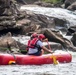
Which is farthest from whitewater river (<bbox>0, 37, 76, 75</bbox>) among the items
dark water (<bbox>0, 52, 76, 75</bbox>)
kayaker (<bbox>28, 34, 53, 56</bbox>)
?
kayaker (<bbox>28, 34, 53, 56</bbox>)

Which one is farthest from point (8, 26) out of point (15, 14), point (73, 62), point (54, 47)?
point (73, 62)

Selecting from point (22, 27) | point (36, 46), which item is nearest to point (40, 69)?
point (36, 46)

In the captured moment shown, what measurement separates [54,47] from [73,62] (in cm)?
299

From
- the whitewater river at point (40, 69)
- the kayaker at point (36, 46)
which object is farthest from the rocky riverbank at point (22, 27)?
the whitewater river at point (40, 69)

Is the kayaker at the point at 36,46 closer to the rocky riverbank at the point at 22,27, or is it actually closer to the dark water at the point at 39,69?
the dark water at the point at 39,69

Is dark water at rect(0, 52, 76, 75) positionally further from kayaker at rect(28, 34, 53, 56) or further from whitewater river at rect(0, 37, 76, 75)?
kayaker at rect(28, 34, 53, 56)

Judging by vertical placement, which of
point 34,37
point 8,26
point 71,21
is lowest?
point 71,21

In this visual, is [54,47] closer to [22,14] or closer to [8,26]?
[8,26]

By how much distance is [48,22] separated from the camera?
2545cm

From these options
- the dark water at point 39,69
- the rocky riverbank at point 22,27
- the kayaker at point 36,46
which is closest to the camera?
the dark water at point 39,69

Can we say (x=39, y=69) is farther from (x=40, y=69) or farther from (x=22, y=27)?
(x=22, y=27)

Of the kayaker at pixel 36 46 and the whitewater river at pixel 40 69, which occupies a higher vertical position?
the kayaker at pixel 36 46

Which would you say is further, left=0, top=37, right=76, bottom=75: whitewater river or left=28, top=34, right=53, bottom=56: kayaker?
left=28, top=34, right=53, bottom=56: kayaker

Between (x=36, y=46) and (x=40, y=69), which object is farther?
(x=36, y=46)
